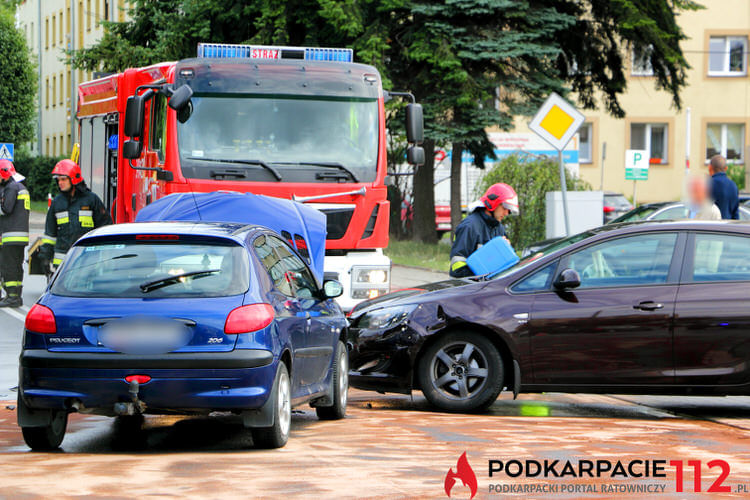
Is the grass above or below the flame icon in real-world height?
below

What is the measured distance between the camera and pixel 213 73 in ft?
43.2

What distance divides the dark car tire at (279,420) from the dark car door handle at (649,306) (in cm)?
285

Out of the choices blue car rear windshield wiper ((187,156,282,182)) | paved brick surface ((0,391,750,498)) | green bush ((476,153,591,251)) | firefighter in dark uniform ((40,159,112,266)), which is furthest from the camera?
green bush ((476,153,591,251))

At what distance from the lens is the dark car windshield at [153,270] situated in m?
7.41

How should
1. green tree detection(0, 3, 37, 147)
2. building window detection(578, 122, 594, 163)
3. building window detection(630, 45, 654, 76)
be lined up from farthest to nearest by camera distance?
green tree detection(0, 3, 37, 147), building window detection(578, 122, 594, 163), building window detection(630, 45, 654, 76)

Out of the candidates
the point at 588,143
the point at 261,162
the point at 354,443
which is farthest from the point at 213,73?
the point at 588,143

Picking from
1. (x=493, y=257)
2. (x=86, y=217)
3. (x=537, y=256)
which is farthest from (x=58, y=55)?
(x=537, y=256)

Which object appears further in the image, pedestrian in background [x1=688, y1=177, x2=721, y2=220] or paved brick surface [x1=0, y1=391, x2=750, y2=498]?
pedestrian in background [x1=688, y1=177, x2=721, y2=220]

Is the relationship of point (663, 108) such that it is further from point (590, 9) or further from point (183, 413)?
point (183, 413)

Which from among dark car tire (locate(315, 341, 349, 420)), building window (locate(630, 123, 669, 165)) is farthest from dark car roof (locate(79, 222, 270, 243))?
building window (locate(630, 123, 669, 165))

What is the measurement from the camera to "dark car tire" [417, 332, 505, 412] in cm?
948

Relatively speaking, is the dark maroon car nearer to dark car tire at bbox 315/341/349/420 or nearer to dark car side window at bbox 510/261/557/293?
dark car side window at bbox 510/261/557/293

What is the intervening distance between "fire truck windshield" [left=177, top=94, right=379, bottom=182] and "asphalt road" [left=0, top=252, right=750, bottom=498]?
3.12 m

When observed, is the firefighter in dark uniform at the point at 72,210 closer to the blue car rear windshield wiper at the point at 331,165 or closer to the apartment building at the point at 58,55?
the blue car rear windshield wiper at the point at 331,165
